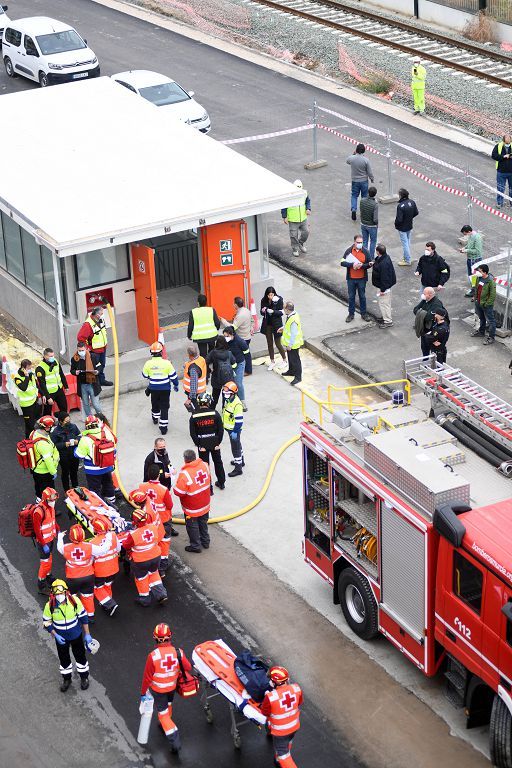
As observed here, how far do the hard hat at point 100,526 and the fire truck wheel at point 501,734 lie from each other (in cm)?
514

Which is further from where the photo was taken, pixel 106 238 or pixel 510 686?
pixel 106 238

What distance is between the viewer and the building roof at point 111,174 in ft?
72.3

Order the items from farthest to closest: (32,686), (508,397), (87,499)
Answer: (508,397) < (87,499) < (32,686)

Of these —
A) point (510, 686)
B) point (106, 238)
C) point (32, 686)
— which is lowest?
point (32, 686)

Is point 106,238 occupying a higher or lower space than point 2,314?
higher

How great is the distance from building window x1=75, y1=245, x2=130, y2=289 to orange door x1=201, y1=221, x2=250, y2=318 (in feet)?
4.59

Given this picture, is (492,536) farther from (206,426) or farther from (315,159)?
(315,159)

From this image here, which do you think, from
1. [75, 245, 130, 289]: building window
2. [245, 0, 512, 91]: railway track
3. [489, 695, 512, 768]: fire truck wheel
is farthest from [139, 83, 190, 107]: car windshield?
[489, 695, 512, 768]: fire truck wheel

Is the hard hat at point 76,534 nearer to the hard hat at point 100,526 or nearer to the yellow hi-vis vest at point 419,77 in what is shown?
the hard hat at point 100,526

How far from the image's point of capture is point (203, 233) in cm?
2261

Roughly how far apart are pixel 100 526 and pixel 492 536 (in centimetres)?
505

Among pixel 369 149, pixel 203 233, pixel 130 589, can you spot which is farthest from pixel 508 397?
pixel 369 149

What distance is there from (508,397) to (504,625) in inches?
334

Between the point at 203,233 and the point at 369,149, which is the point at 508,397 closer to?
the point at 203,233
